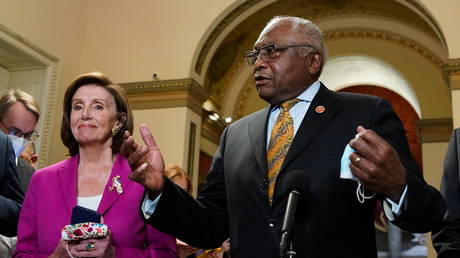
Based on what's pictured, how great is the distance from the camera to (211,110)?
11.6 metres

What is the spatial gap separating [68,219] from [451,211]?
1781mm

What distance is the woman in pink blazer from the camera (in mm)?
2555

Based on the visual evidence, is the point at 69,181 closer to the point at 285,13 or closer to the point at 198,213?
the point at 198,213

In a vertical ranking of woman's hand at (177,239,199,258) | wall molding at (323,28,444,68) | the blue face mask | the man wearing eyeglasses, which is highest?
wall molding at (323,28,444,68)

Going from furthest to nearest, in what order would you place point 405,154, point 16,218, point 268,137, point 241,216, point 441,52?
point 441,52 < point 16,218 < point 268,137 < point 241,216 < point 405,154

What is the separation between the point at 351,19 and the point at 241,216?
34.3 ft

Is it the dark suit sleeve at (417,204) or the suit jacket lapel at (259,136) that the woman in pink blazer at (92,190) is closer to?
the suit jacket lapel at (259,136)

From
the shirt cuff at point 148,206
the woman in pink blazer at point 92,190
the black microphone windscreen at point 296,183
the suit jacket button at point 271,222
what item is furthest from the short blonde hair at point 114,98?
the black microphone windscreen at point 296,183

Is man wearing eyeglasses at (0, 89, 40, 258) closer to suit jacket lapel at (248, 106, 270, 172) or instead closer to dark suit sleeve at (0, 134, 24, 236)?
dark suit sleeve at (0, 134, 24, 236)

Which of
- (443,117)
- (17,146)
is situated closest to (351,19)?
(443,117)

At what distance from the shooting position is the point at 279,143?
2414mm

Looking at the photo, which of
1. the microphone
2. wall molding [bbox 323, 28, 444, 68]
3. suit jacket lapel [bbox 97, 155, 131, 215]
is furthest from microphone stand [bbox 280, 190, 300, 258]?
wall molding [bbox 323, 28, 444, 68]

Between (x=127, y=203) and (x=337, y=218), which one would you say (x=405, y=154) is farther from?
(x=127, y=203)

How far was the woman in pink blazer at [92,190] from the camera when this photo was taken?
255cm
